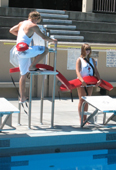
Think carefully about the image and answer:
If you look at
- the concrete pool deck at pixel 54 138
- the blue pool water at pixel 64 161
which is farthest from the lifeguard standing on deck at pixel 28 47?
the blue pool water at pixel 64 161

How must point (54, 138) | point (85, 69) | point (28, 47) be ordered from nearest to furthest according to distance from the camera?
point (54, 138) < point (28, 47) < point (85, 69)

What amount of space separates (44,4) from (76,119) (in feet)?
29.4

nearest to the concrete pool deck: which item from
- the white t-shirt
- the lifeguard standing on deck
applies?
the lifeguard standing on deck

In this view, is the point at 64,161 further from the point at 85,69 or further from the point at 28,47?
the point at 28,47

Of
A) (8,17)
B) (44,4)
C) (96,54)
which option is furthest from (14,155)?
(44,4)

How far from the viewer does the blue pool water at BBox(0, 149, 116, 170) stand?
16.2 ft

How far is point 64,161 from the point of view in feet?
17.0

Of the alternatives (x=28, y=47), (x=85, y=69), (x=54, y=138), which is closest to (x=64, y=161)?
(x=54, y=138)

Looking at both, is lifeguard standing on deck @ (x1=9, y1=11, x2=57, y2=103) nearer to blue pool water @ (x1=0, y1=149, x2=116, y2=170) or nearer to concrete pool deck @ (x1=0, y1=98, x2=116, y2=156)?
concrete pool deck @ (x1=0, y1=98, x2=116, y2=156)

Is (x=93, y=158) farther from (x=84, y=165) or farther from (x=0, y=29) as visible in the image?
(x=0, y=29)

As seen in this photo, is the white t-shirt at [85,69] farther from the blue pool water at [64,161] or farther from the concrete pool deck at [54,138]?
the blue pool water at [64,161]

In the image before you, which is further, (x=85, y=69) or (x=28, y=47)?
(x=85, y=69)

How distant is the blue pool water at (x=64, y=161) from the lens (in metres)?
4.93

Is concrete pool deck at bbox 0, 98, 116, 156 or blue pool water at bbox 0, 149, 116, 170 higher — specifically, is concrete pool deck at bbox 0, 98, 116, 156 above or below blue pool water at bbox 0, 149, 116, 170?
above
